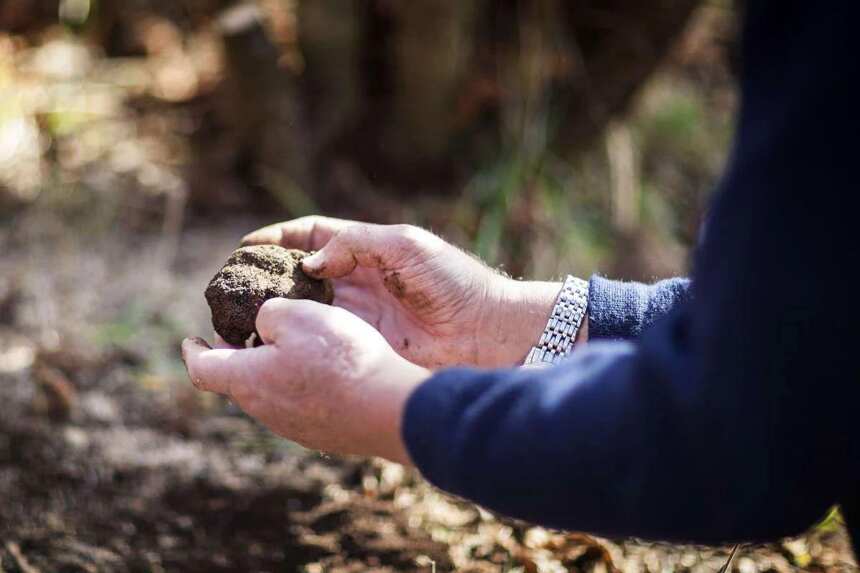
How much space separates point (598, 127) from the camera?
435cm

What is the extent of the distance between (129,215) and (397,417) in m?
3.06

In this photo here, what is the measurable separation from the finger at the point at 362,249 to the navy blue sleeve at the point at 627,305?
421 mm

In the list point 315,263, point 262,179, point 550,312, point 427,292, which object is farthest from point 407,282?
A: point 262,179

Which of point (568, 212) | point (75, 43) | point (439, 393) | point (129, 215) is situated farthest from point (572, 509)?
point (75, 43)

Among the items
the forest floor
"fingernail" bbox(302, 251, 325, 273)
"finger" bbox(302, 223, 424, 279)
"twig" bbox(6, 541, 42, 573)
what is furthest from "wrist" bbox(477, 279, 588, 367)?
"twig" bbox(6, 541, 42, 573)

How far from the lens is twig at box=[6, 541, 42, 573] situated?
223 centimetres

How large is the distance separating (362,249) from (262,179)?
229 centimetres

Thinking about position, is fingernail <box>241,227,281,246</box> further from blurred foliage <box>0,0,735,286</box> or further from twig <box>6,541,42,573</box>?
blurred foliage <box>0,0,735,286</box>

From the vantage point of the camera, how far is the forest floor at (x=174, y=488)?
2.36 meters

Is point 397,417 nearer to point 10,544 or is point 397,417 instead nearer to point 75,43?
point 10,544

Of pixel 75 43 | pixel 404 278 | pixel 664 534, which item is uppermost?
pixel 75 43

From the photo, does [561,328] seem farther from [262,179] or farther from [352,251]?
[262,179]

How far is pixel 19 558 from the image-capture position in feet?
7.40

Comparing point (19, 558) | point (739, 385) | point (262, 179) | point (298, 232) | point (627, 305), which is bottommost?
point (19, 558)
